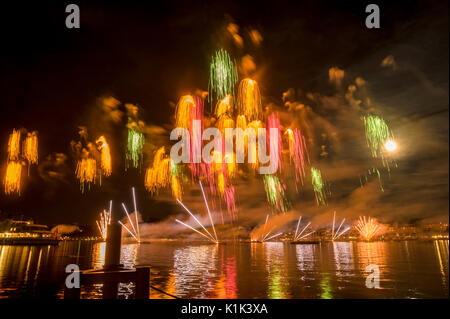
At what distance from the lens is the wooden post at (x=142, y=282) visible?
8.20 metres

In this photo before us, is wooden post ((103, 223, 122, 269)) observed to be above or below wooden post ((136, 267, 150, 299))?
above

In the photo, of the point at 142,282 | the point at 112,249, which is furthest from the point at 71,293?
the point at 142,282

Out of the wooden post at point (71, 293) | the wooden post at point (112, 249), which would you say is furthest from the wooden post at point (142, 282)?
the wooden post at point (71, 293)

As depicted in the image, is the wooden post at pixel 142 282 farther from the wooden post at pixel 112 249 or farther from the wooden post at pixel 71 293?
the wooden post at pixel 71 293

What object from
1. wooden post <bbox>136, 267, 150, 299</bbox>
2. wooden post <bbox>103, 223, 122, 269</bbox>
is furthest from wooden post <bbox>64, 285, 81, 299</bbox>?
wooden post <bbox>136, 267, 150, 299</bbox>

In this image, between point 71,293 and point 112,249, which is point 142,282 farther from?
point 71,293

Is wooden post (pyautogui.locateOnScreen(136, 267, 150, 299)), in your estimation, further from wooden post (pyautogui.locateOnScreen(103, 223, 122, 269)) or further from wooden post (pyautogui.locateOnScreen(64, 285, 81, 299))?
wooden post (pyautogui.locateOnScreen(64, 285, 81, 299))

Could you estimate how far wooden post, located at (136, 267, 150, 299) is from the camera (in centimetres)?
820

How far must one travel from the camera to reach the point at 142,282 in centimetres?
827

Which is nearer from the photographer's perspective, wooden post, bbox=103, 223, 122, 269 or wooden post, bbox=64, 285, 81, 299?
wooden post, bbox=64, 285, 81, 299

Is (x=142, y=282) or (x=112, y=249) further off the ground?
(x=112, y=249)

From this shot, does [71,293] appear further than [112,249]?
No
